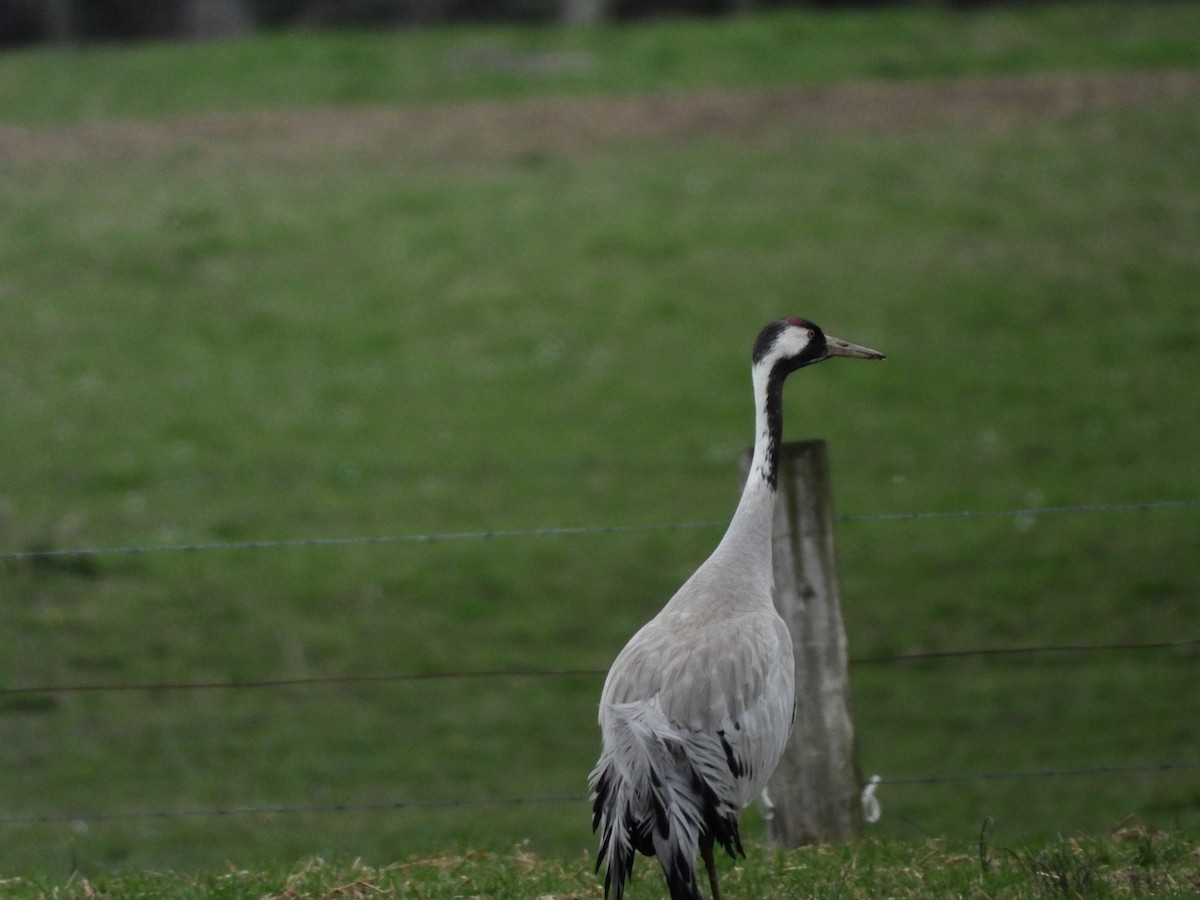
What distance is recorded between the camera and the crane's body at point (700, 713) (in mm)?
5570

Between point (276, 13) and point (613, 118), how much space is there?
955cm

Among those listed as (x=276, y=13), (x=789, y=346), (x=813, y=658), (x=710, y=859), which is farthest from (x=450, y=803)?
(x=276, y=13)

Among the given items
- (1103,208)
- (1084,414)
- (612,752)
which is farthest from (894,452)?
(612,752)

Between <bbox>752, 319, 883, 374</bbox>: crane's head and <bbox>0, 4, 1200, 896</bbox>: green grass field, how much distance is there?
206 cm

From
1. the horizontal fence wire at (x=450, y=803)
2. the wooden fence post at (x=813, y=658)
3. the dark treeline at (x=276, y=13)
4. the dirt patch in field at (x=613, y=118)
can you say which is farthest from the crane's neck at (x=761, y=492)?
the dark treeline at (x=276, y=13)

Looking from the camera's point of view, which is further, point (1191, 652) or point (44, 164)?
point (44, 164)

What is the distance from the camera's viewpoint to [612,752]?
18.5 ft

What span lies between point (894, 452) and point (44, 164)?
13.4 m

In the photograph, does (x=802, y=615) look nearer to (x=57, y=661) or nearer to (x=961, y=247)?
(x=57, y=661)

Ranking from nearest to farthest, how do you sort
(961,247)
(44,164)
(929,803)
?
(929,803)
(961,247)
(44,164)

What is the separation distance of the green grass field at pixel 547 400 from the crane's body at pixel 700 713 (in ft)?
3.06

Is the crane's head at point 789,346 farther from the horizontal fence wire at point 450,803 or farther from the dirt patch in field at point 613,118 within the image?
the dirt patch in field at point 613,118

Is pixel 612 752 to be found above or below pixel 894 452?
Result: above

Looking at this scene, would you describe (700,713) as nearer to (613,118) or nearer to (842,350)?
(842,350)
